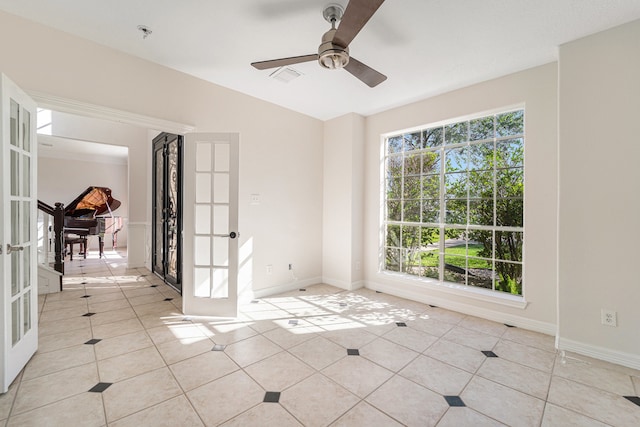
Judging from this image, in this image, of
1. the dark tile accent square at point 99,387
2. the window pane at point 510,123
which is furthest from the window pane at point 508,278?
the dark tile accent square at point 99,387

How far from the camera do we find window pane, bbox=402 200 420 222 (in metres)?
4.17

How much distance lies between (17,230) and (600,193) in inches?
192

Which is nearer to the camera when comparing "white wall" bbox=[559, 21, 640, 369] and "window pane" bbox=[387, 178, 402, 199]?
"white wall" bbox=[559, 21, 640, 369]

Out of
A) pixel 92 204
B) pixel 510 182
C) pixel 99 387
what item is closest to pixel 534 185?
pixel 510 182

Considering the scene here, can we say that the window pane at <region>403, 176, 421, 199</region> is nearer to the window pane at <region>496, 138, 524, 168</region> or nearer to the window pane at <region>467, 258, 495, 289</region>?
the window pane at <region>496, 138, 524, 168</region>

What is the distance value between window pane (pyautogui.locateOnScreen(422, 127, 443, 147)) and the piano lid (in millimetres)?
9119

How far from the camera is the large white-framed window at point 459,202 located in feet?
11.0

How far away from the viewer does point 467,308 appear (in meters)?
3.54

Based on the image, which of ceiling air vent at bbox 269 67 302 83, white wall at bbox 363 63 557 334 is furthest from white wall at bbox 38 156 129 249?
white wall at bbox 363 63 557 334

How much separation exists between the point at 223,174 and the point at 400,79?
2441mm

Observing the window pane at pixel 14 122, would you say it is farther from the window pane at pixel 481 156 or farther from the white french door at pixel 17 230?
the window pane at pixel 481 156

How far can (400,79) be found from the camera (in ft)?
11.0

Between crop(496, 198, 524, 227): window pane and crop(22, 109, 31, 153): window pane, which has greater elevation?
crop(22, 109, 31, 153): window pane

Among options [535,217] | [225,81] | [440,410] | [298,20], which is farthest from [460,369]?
[225,81]
